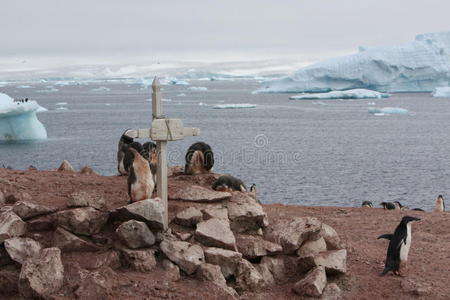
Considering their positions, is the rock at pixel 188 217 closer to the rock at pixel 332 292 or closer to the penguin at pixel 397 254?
the rock at pixel 332 292

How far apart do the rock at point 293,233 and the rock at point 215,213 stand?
2.52 ft

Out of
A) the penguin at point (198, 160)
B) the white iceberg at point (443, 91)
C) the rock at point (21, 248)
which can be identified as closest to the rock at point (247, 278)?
the rock at point (21, 248)

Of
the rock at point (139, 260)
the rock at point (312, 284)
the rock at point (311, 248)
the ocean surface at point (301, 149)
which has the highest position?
the rock at point (139, 260)

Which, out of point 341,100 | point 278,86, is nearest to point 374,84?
point 341,100

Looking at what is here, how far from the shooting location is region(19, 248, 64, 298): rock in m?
8.05

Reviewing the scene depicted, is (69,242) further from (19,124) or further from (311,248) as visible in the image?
(19,124)

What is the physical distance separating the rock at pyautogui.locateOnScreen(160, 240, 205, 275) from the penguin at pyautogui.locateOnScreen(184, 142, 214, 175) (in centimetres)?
400

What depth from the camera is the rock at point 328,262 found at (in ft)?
31.7

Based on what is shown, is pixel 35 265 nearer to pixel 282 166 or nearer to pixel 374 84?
pixel 282 166

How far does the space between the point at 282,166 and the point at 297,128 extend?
23671 mm

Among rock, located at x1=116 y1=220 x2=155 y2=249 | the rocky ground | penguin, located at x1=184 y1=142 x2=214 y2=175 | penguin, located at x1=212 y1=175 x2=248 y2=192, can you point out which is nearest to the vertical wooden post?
the rocky ground

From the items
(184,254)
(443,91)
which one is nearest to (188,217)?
(184,254)

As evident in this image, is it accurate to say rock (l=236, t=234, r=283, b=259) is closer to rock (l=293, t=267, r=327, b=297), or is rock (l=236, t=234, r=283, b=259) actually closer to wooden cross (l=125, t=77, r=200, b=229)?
rock (l=293, t=267, r=327, b=297)

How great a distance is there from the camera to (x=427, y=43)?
295 ft
